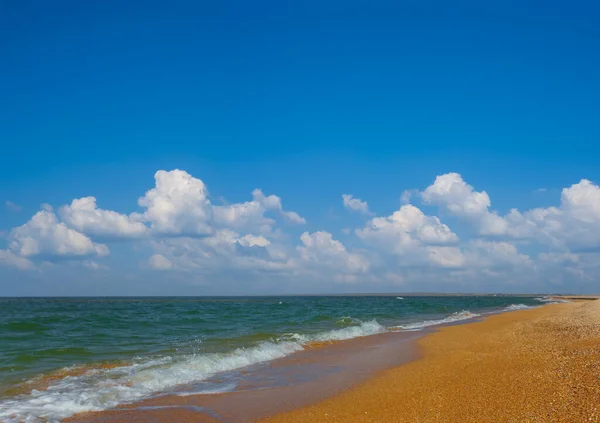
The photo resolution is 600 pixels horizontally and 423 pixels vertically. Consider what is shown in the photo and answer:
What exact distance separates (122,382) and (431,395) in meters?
8.76

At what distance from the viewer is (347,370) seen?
14734mm

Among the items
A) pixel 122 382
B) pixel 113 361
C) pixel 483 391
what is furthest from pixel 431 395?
pixel 113 361

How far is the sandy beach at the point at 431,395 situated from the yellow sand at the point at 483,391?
0.02m

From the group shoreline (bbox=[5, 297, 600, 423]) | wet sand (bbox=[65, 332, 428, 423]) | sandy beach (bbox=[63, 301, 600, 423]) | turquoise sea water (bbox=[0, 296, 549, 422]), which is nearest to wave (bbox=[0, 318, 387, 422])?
turquoise sea water (bbox=[0, 296, 549, 422])

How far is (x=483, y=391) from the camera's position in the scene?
9.91m

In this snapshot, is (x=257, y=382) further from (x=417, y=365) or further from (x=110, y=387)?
(x=417, y=365)

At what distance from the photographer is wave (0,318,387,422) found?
34.2ft

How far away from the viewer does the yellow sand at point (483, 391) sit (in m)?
8.13

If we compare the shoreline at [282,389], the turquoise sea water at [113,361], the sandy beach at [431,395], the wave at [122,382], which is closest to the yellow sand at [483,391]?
the sandy beach at [431,395]

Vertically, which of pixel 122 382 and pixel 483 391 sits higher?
pixel 483 391

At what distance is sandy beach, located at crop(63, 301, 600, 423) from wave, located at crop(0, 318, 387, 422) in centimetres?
83

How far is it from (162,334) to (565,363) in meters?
21.3

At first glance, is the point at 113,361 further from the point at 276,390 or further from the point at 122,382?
the point at 276,390

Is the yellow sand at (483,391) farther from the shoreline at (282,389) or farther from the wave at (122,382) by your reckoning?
the wave at (122,382)
